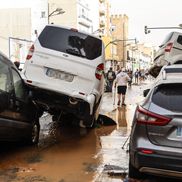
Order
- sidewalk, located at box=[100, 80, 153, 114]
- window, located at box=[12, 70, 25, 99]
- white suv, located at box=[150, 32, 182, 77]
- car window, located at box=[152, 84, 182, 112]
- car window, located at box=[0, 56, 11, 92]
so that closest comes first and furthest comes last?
car window, located at box=[152, 84, 182, 112], car window, located at box=[0, 56, 11, 92], window, located at box=[12, 70, 25, 99], white suv, located at box=[150, 32, 182, 77], sidewalk, located at box=[100, 80, 153, 114]

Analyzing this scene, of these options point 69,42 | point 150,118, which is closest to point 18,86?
point 69,42

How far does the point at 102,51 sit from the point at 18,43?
35.3 meters

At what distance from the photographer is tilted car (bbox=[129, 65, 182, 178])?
220 inches

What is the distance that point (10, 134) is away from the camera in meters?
8.12

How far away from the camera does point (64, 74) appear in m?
9.55

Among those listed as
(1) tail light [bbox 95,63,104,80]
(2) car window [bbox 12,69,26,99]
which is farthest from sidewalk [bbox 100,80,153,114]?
(2) car window [bbox 12,69,26,99]

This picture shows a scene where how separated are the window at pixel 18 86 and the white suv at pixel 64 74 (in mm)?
269

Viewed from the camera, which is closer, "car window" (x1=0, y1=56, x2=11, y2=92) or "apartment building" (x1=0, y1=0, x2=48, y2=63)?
"car window" (x1=0, y1=56, x2=11, y2=92)

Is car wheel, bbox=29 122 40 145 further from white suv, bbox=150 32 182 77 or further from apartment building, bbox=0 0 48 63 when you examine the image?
apartment building, bbox=0 0 48 63

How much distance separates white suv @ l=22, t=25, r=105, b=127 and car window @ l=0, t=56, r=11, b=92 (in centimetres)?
94

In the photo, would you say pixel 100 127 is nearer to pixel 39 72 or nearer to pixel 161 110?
pixel 39 72

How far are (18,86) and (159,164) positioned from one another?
412 cm

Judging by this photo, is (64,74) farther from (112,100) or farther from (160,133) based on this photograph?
(112,100)

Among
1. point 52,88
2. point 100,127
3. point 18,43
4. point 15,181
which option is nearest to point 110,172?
point 15,181
